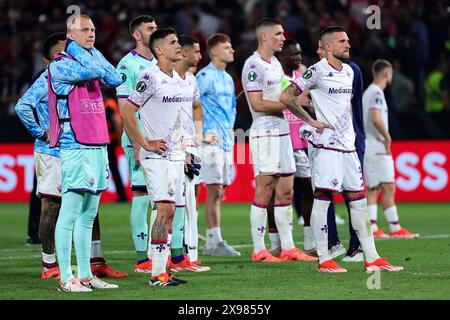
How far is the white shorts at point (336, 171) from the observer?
1062 centimetres

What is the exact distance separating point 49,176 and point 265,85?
2.64 m

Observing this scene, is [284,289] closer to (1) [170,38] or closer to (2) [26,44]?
(1) [170,38]

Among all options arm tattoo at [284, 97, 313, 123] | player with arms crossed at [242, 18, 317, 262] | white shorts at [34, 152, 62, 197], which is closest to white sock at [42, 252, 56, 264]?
white shorts at [34, 152, 62, 197]

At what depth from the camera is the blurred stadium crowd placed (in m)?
20.8

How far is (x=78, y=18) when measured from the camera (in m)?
9.51

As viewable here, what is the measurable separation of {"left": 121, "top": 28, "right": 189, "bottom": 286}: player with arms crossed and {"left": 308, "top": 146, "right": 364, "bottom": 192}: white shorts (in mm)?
1522

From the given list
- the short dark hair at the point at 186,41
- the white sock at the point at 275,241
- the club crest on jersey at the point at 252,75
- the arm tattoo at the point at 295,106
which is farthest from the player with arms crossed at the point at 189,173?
the white sock at the point at 275,241

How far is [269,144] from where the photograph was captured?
12.0 metres

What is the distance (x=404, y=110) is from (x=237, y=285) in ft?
37.8

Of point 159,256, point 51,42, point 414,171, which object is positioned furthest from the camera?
point 414,171

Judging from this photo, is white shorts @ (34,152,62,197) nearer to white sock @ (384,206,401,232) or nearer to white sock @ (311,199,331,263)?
white sock @ (311,199,331,263)

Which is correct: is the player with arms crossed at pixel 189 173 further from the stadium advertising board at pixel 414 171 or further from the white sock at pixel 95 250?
the stadium advertising board at pixel 414 171

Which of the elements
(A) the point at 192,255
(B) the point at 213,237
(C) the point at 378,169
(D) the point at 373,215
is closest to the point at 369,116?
(C) the point at 378,169

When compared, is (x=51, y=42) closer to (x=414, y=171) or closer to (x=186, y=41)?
(x=186, y=41)
